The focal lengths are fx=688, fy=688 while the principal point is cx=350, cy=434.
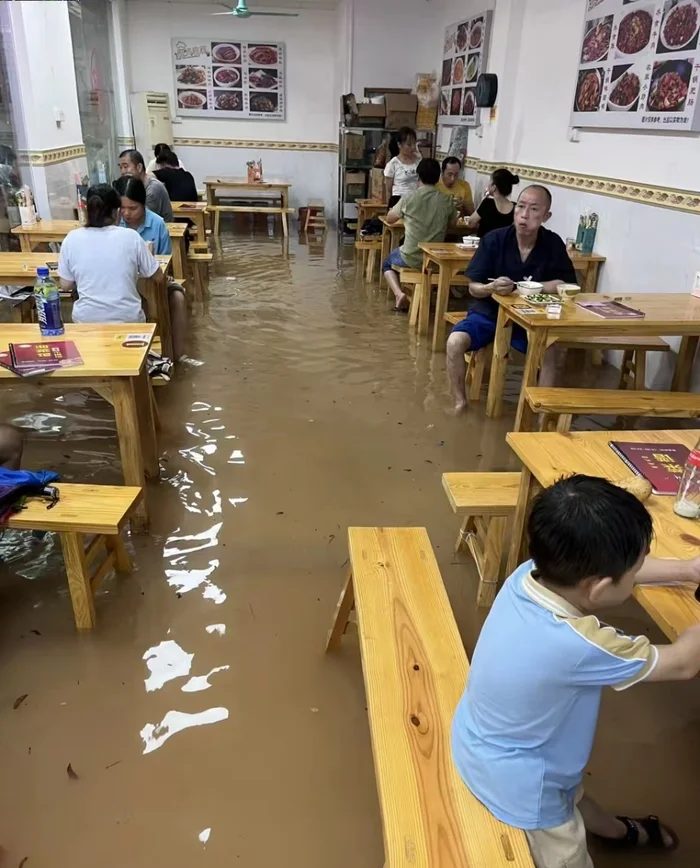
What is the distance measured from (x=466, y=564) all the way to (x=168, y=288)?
2818 mm

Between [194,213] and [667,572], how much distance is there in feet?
19.5

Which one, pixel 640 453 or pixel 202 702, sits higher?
pixel 640 453

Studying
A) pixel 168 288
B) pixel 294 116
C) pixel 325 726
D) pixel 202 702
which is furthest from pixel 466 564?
pixel 294 116

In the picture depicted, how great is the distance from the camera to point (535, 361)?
3035 mm

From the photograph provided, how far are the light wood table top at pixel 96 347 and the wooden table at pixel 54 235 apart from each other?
1.91 metres

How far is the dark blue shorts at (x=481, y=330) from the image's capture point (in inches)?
149

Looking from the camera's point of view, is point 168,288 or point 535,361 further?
point 168,288

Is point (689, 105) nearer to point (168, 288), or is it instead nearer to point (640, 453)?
point (640, 453)

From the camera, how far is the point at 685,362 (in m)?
3.74

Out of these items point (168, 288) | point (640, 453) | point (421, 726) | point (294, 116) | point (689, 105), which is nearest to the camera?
point (421, 726)

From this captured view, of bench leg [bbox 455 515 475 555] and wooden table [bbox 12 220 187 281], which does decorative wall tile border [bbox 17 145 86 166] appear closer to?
wooden table [bbox 12 220 187 281]

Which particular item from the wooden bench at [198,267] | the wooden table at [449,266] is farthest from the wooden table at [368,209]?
the wooden table at [449,266]

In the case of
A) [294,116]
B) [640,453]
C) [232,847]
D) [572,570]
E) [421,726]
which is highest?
[294,116]

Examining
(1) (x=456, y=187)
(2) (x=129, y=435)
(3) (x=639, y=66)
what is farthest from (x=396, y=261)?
(2) (x=129, y=435)
